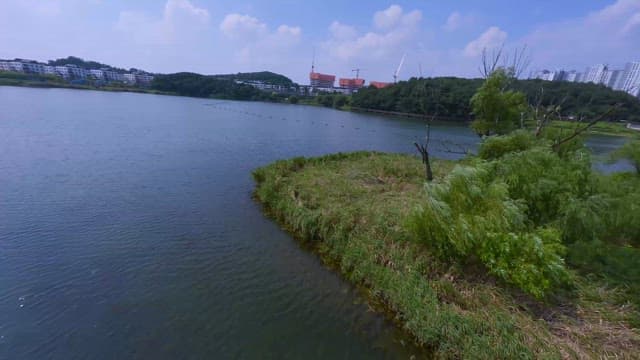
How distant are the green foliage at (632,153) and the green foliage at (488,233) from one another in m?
12.7

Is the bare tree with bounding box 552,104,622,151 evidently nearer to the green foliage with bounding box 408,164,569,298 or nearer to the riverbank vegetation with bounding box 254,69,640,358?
the riverbank vegetation with bounding box 254,69,640,358

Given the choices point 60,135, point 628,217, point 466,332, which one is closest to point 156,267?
point 466,332

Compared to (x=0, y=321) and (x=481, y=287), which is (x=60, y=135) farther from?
(x=481, y=287)

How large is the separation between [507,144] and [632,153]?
24.1 feet

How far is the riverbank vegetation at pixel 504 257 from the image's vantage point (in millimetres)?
6406

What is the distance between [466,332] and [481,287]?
145 centimetres

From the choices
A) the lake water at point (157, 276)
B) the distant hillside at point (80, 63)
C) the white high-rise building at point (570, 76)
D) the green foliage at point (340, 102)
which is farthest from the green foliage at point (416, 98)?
the distant hillside at point (80, 63)

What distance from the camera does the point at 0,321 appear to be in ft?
23.4

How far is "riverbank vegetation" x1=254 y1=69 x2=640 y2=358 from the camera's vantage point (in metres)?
6.41

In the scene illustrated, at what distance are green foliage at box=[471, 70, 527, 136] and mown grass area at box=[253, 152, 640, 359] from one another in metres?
11.1

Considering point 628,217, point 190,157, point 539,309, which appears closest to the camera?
point 539,309

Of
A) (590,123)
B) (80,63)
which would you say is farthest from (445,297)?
(80,63)

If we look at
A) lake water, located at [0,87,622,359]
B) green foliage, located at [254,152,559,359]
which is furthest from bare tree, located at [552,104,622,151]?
lake water, located at [0,87,622,359]

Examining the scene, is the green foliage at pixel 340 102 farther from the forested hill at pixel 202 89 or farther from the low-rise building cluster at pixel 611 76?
the low-rise building cluster at pixel 611 76
